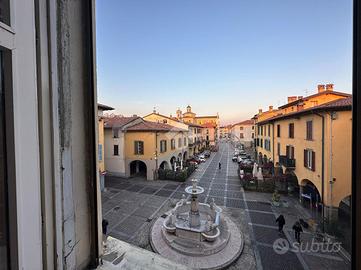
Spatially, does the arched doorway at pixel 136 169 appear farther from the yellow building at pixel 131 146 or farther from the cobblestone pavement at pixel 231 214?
the cobblestone pavement at pixel 231 214

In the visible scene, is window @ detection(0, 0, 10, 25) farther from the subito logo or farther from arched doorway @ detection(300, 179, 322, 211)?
arched doorway @ detection(300, 179, 322, 211)

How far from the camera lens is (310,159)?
10.7m

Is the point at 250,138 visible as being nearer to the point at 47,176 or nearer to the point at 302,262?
the point at 302,262

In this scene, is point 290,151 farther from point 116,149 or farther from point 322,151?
point 116,149

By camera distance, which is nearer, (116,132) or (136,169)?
(116,132)

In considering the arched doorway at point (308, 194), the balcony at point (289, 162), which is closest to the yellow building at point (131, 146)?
the balcony at point (289, 162)

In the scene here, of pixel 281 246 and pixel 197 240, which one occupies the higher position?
pixel 197 240

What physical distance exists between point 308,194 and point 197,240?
8010 millimetres

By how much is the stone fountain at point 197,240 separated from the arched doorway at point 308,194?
5.51m

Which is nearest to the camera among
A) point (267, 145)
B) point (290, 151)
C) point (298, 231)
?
point (298, 231)

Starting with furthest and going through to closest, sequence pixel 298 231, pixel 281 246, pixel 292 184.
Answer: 1. pixel 292 184
2. pixel 298 231
3. pixel 281 246

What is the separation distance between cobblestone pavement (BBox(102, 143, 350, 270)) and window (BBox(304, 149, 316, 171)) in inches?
108

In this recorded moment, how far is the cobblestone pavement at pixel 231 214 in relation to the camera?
6.91m

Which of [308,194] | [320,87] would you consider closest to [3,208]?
[308,194]
